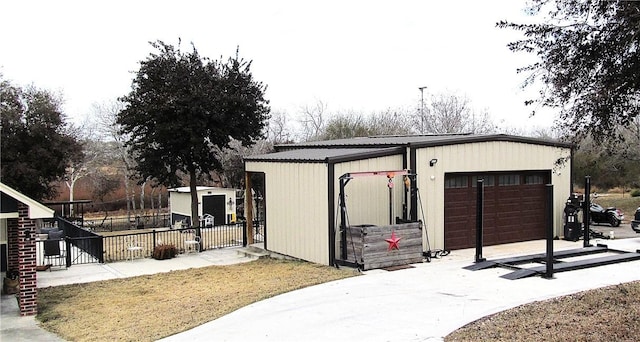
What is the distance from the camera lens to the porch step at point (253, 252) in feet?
50.9

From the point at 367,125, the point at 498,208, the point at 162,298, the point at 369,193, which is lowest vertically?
the point at 162,298

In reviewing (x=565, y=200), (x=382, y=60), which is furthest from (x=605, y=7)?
(x=382, y=60)

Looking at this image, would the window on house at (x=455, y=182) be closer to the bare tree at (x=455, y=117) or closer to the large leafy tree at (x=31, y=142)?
the large leafy tree at (x=31, y=142)

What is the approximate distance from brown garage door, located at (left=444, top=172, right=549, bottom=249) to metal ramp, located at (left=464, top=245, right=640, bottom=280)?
2.20m

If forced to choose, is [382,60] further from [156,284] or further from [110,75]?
[156,284]

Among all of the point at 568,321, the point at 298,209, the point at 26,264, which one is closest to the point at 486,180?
the point at 298,209

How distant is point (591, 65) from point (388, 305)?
15.2 feet

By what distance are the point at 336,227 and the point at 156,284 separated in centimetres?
418

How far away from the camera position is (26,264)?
10414 millimetres

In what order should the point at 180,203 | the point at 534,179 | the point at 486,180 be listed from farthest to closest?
1. the point at 180,203
2. the point at 534,179
3. the point at 486,180

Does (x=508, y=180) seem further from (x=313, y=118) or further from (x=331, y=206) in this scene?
(x=313, y=118)

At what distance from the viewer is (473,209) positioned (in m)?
14.9

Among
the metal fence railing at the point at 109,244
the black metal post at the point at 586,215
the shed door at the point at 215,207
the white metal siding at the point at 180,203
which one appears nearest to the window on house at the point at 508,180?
the black metal post at the point at 586,215

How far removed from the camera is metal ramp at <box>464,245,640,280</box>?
11.1 m
